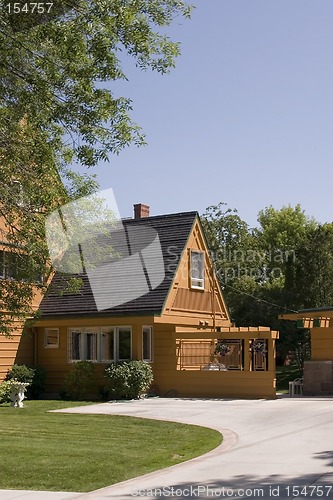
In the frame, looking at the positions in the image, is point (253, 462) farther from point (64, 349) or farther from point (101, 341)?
point (64, 349)

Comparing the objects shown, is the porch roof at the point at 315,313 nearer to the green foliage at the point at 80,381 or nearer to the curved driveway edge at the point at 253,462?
the curved driveway edge at the point at 253,462

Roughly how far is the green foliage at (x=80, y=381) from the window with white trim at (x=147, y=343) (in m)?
2.14

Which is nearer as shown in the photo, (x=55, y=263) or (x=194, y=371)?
(x=55, y=263)

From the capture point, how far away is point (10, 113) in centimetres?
1329

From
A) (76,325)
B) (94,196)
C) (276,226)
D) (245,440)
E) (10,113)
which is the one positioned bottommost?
(245,440)

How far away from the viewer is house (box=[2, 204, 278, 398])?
88.4 feet

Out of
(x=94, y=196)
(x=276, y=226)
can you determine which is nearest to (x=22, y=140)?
(x=94, y=196)

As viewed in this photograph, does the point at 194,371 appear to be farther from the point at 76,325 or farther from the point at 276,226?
the point at 276,226

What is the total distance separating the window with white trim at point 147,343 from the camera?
28.5 m

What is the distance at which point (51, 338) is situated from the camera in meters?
29.8

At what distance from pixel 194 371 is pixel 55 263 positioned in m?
14.0

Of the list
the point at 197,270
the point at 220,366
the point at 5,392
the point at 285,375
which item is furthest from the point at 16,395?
A: the point at 285,375

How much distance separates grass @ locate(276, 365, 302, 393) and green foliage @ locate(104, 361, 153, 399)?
1092 cm

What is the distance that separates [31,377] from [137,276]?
18.3ft
